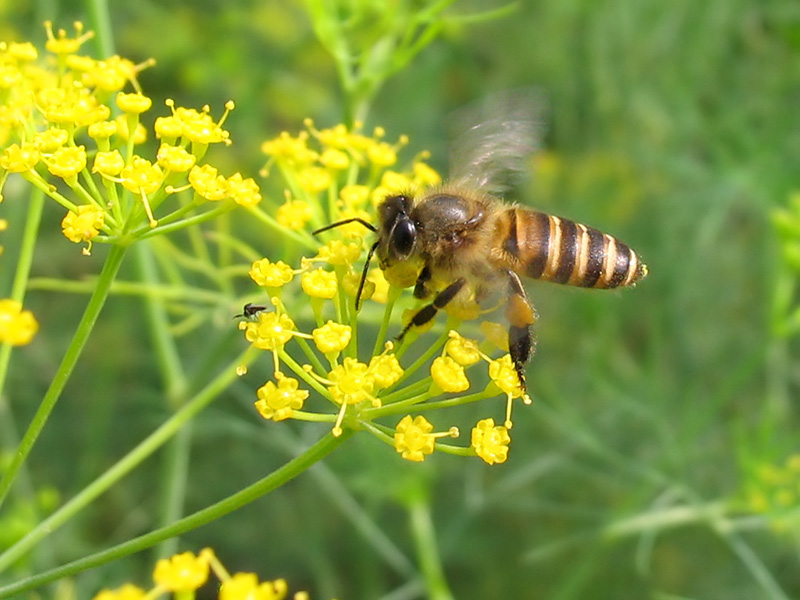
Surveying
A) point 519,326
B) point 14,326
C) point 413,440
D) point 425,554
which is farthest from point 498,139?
point 425,554

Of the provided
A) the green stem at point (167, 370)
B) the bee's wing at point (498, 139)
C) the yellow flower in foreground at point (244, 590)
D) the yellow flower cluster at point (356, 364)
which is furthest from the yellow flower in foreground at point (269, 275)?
the green stem at point (167, 370)

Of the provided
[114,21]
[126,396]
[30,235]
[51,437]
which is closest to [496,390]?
[30,235]

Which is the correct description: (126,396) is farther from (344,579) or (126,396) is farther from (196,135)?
(196,135)

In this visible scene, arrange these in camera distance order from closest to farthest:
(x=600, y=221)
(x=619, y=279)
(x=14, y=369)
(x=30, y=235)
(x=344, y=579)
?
1. (x=30, y=235)
2. (x=619, y=279)
3. (x=14, y=369)
4. (x=344, y=579)
5. (x=600, y=221)

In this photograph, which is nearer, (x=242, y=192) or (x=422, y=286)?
(x=242, y=192)

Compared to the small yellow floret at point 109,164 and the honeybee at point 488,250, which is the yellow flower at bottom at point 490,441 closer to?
the honeybee at point 488,250

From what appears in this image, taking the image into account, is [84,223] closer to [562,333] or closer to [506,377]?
[506,377]
